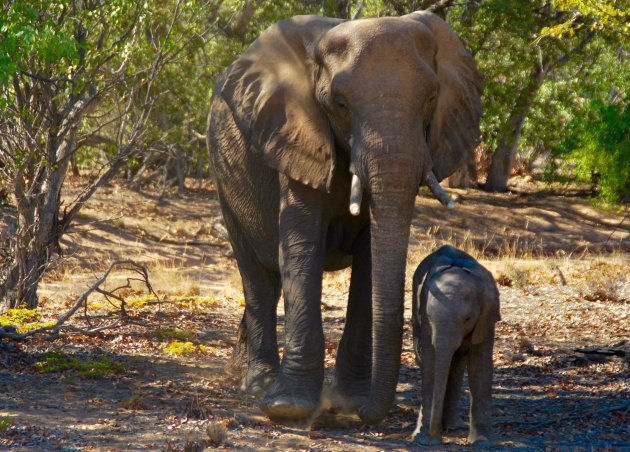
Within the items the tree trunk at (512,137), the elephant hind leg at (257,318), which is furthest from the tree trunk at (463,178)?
the elephant hind leg at (257,318)

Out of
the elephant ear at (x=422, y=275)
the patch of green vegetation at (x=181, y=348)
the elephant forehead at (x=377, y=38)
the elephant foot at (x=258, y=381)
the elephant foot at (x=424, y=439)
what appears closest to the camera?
the elephant foot at (x=424, y=439)

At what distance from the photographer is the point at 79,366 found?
870cm

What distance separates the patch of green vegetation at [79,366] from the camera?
337 inches

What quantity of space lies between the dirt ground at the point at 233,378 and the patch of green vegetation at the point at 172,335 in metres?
0.03

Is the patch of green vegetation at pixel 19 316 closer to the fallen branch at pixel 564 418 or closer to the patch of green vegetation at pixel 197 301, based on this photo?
the patch of green vegetation at pixel 197 301

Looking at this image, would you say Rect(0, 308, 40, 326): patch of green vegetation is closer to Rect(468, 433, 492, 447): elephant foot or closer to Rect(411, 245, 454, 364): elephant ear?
Rect(411, 245, 454, 364): elephant ear

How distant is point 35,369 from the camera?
28.2ft

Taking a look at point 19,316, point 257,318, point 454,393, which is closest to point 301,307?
point 454,393

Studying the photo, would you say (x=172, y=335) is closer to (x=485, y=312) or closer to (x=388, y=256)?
(x=388, y=256)

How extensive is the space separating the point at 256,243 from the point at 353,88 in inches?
93.6

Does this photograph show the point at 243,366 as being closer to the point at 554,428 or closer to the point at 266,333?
the point at 266,333

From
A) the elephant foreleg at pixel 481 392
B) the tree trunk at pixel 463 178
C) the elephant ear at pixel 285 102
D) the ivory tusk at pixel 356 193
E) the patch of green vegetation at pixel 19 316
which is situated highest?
the tree trunk at pixel 463 178

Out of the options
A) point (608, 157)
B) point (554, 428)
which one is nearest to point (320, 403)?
point (554, 428)

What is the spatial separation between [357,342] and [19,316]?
14.8 ft
